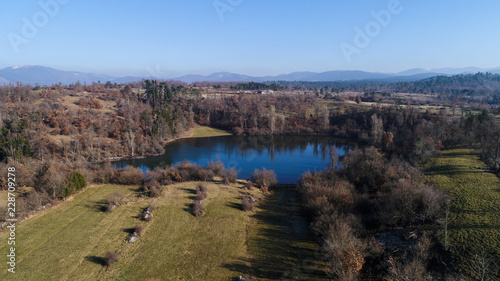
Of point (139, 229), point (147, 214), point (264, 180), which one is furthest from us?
point (264, 180)

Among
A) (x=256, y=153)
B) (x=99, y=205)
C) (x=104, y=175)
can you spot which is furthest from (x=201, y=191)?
(x=256, y=153)

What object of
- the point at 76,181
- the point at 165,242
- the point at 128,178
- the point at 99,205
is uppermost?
the point at 76,181

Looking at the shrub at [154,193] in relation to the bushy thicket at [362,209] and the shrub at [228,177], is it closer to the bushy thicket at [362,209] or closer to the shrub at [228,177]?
the shrub at [228,177]

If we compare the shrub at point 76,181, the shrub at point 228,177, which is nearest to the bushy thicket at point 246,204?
the shrub at point 228,177

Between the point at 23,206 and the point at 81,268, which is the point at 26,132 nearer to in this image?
the point at 23,206

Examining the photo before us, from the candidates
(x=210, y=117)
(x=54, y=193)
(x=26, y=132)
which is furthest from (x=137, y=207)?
(x=210, y=117)

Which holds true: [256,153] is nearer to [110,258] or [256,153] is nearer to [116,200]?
[116,200]
